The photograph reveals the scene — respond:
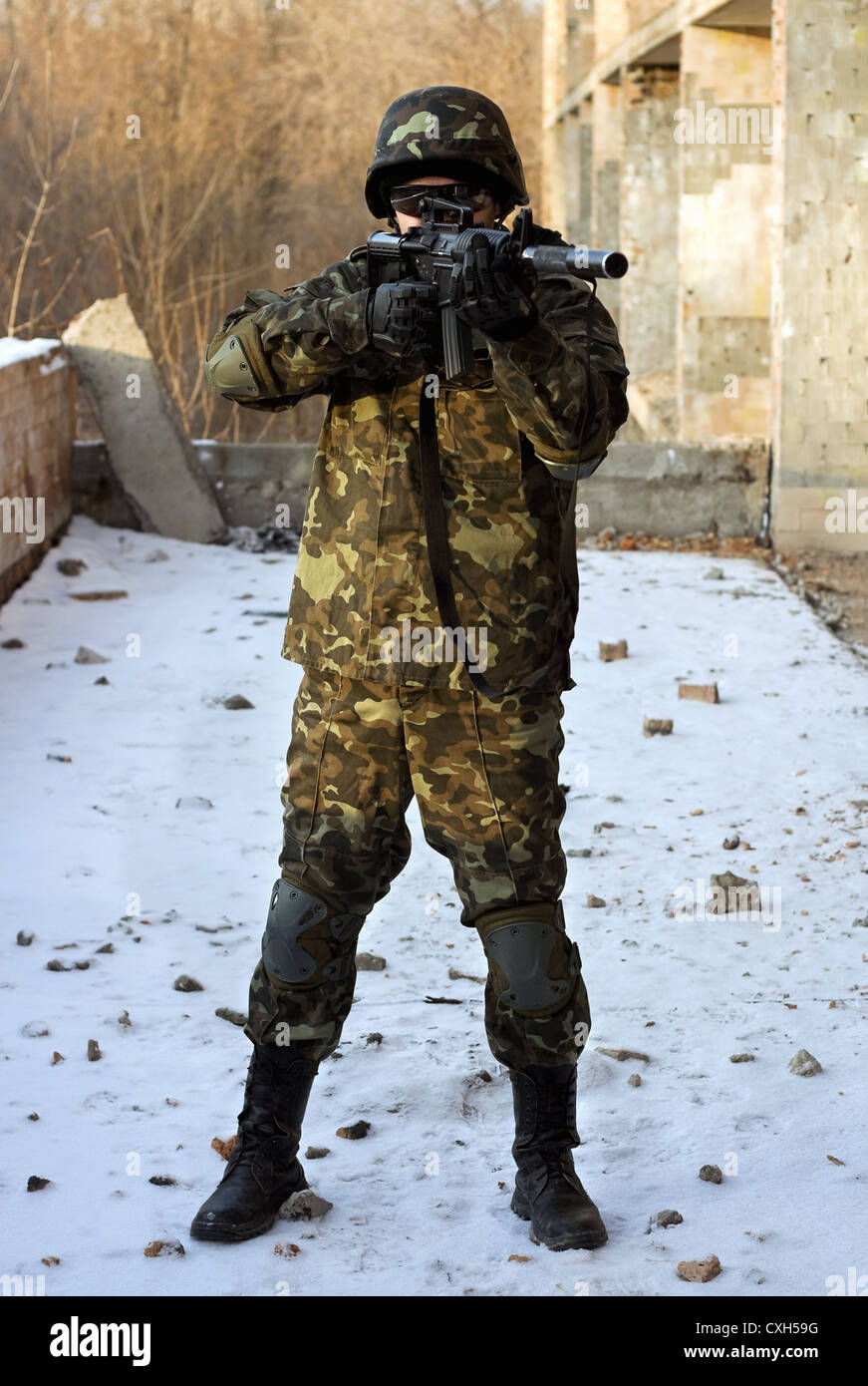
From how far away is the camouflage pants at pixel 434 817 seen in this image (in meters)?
2.32

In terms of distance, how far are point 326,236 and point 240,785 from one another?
15.2m

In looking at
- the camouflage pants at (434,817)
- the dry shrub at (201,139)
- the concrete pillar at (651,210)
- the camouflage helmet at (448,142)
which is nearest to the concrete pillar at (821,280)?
the concrete pillar at (651,210)

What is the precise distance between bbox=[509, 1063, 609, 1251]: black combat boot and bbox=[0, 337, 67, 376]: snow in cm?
523

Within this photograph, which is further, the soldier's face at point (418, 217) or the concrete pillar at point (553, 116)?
the concrete pillar at point (553, 116)

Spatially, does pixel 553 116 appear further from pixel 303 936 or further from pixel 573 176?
pixel 303 936

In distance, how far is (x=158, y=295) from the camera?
1237 centimetres

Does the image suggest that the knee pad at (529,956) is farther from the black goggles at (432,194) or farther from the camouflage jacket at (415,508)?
the black goggles at (432,194)

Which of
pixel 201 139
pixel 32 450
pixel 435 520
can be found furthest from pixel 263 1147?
pixel 201 139

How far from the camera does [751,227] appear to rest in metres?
10.1

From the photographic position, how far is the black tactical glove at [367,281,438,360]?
2.12 m

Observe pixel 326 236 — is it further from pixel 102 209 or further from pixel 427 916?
pixel 427 916

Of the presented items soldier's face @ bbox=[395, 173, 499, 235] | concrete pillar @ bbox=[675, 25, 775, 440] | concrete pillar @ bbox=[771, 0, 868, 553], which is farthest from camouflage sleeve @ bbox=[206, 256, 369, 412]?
concrete pillar @ bbox=[675, 25, 775, 440]

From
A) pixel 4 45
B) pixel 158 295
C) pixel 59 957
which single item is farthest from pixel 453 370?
pixel 4 45

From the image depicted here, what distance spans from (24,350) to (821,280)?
4.25m
